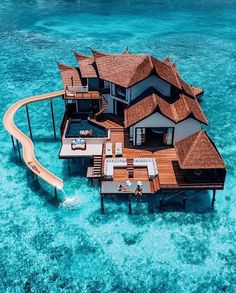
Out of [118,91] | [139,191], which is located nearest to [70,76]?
[118,91]

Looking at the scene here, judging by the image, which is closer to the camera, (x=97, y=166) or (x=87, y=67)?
(x=97, y=166)

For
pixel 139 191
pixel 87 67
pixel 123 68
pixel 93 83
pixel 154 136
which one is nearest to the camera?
pixel 139 191

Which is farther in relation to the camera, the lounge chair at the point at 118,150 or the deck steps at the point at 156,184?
the lounge chair at the point at 118,150

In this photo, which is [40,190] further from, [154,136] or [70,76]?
[70,76]

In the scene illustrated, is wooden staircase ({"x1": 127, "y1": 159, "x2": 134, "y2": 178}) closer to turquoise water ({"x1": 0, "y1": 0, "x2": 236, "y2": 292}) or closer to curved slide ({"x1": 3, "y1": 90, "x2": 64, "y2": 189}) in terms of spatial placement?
turquoise water ({"x1": 0, "y1": 0, "x2": 236, "y2": 292})

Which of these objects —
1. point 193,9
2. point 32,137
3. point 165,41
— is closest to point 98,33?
point 165,41

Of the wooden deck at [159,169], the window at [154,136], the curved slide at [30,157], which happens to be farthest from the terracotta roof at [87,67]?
the window at [154,136]

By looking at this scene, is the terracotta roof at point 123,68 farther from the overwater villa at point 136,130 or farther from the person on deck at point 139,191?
the person on deck at point 139,191

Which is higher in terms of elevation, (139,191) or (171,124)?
(171,124)
